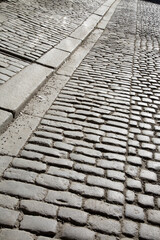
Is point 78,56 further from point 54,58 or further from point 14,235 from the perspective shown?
point 14,235

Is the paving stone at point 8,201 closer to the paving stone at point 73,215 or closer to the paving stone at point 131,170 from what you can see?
the paving stone at point 73,215

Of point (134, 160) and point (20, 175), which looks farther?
point (134, 160)

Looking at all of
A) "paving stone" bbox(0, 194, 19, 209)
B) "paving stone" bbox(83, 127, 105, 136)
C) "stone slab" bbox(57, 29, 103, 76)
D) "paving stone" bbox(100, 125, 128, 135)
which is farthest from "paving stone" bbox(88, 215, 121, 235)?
"stone slab" bbox(57, 29, 103, 76)

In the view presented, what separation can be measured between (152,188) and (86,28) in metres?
6.57

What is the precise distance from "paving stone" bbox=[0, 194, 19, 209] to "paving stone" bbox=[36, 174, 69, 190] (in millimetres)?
320

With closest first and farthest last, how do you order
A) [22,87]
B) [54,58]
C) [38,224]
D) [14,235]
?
[14,235]
[38,224]
[22,87]
[54,58]

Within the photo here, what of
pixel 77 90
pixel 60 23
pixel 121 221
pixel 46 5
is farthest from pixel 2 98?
pixel 46 5

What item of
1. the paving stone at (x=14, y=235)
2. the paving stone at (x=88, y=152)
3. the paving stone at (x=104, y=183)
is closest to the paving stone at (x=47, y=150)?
the paving stone at (x=88, y=152)

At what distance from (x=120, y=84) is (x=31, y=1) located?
708 cm

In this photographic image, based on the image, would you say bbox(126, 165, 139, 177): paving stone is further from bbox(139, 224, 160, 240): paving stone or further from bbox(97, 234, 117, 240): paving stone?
bbox(97, 234, 117, 240): paving stone

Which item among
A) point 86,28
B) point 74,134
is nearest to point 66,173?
point 74,134

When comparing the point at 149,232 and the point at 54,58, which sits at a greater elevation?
the point at 54,58

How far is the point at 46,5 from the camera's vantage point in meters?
10.2

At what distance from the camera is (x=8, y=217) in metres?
2.22
